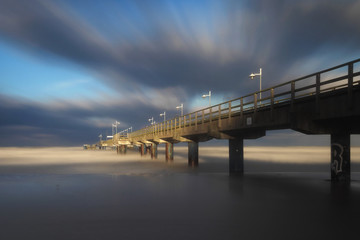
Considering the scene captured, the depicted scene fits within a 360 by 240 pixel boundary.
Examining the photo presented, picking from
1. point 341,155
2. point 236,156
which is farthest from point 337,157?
point 236,156

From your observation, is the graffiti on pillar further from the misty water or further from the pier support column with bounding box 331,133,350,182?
the misty water

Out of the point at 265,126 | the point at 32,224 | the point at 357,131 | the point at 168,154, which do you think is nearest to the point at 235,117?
the point at 265,126

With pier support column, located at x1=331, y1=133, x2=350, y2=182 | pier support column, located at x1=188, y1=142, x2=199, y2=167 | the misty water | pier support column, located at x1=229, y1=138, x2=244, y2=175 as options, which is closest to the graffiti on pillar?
pier support column, located at x1=331, y1=133, x2=350, y2=182

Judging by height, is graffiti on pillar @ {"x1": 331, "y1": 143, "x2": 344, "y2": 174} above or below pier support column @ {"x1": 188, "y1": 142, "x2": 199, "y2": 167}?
above

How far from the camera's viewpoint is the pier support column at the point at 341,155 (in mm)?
17000

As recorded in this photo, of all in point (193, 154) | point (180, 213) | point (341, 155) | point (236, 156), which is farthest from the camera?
point (193, 154)

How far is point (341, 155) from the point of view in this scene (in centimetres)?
1697

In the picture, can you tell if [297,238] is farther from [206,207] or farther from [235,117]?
[235,117]

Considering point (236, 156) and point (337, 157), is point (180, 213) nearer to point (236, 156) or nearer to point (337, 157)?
point (337, 157)

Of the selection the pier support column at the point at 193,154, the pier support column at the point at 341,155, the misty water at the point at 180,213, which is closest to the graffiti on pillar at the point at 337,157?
the pier support column at the point at 341,155

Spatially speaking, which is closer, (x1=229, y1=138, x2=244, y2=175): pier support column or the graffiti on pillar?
the graffiti on pillar

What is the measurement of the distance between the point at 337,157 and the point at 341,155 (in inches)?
10.0

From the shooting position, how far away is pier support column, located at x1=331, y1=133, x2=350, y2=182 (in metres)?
17.0

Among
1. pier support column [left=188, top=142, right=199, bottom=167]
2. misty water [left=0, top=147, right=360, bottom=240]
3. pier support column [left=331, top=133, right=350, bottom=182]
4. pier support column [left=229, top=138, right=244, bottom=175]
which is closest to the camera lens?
misty water [left=0, top=147, right=360, bottom=240]
